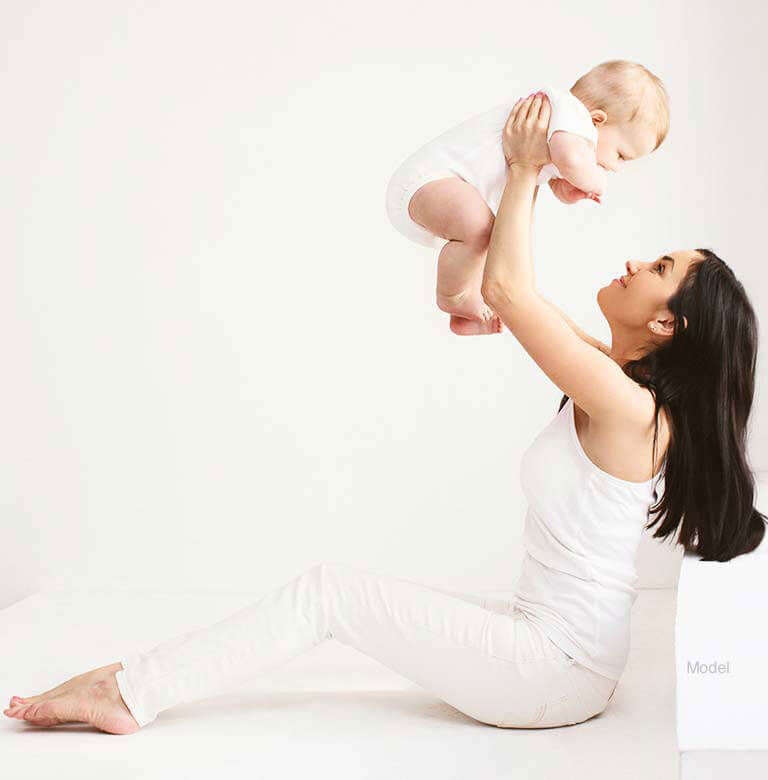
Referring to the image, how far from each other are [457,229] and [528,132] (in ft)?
0.67

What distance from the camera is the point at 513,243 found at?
6.15 feet

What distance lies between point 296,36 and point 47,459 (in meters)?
1.58

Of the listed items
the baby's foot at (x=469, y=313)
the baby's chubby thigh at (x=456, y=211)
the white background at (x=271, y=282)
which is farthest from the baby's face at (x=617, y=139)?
the white background at (x=271, y=282)

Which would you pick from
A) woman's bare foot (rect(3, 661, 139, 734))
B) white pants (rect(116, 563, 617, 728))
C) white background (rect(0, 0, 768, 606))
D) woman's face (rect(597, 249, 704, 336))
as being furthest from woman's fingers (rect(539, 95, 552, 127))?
white background (rect(0, 0, 768, 606))

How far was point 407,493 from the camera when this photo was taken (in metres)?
3.64

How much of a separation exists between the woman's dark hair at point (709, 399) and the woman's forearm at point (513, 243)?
0.29m

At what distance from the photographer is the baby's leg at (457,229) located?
197 cm

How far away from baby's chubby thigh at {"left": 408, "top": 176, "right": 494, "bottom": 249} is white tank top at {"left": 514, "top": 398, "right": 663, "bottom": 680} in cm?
39

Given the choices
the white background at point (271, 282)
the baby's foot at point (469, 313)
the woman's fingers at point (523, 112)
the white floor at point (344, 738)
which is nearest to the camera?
the white floor at point (344, 738)

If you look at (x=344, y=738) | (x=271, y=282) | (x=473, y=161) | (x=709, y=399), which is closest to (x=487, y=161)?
(x=473, y=161)

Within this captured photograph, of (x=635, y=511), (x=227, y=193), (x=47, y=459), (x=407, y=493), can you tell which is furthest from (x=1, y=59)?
(x=635, y=511)

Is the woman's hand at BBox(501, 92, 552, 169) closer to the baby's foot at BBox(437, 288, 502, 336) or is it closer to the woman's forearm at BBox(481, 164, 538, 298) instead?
the woman's forearm at BBox(481, 164, 538, 298)

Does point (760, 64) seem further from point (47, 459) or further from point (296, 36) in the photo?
point (47, 459)

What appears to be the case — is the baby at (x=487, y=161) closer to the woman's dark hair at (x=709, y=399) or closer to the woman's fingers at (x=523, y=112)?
the woman's fingers at (x=523, y=112)
